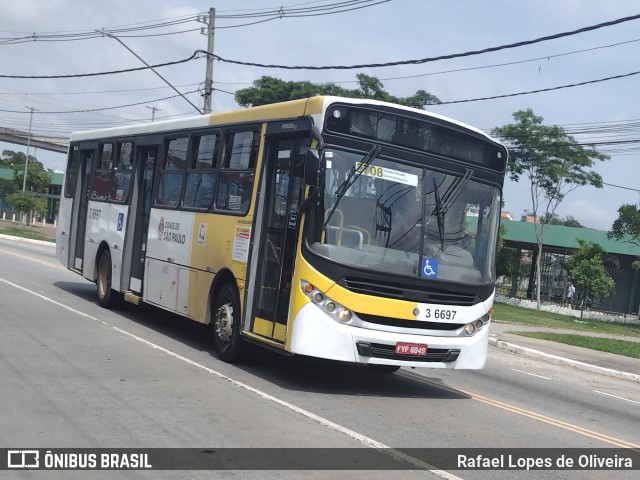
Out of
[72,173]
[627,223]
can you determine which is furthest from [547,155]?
[72,173]

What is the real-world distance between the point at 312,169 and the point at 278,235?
1418 millimetres

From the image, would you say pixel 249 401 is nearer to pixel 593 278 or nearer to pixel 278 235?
pixel 278 235

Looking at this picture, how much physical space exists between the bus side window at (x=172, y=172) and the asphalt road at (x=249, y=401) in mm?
2181

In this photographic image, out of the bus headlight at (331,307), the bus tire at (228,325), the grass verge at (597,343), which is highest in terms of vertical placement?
the bus headlight at (331,307)

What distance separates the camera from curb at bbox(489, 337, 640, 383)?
52.8 ft

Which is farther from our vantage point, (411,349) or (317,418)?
(411,349)

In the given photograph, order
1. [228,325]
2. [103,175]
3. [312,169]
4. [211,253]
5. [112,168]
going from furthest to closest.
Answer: [103,175] → [112,168] → [211,253] → [228,325] → [312,169]

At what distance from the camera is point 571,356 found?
60.2 feet

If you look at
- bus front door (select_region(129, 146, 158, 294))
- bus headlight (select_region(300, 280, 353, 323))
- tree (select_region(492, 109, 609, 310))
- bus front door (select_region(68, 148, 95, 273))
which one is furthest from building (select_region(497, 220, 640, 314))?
bus headlight (select_region(300, 280, 353, 323))

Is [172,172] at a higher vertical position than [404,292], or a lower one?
higher

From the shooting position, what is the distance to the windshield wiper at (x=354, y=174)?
926cm

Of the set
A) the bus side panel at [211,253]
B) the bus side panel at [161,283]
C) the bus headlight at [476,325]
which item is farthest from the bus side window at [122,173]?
the bus headlight at [476,325]

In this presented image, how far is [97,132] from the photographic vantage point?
1703cm

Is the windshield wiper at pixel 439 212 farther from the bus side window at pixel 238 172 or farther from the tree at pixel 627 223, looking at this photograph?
the tree at pixel 627 223
